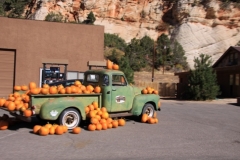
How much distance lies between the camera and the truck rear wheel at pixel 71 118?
9789 millimetres

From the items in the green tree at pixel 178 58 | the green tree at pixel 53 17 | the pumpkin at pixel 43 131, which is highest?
the green tree at pixel 53 17

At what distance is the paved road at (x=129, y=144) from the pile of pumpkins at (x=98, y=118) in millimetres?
227

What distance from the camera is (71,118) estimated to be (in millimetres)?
9977

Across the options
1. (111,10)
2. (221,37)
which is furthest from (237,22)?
(111,10)

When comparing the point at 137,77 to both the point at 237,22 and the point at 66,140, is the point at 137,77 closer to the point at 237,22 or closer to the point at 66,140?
the point at 237,22

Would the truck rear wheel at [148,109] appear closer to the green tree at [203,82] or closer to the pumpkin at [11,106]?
the pumpkin at [11,106]

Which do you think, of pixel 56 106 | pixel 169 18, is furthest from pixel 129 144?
pixel 169 18

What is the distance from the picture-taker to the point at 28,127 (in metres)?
10.3

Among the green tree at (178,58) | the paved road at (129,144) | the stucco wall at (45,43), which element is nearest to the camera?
the paved road at (129,144)

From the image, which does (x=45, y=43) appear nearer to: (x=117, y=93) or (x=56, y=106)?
(x=117, y=93)

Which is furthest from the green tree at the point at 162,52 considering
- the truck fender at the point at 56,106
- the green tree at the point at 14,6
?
the truck fender at the point at 56,106

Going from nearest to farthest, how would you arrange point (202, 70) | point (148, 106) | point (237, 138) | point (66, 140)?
point (66, 140)
point (237, 138)
point (148, 106)
point (202, 70)

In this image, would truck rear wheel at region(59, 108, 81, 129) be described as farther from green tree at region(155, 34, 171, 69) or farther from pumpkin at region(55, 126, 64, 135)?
green tree at region(155, 34, 171, 69)

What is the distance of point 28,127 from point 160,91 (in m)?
25.5
